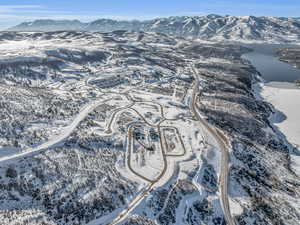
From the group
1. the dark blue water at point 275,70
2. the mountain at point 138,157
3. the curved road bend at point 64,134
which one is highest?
the curved road bend at point 64,134

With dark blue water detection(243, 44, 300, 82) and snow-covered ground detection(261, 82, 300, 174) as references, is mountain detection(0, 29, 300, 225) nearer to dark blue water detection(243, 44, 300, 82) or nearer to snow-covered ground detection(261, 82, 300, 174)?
→ snow-covered ground detection(261, 82, 300, 174)

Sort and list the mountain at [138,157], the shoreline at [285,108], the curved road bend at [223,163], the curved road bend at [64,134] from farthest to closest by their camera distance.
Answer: the shoreline at [285,108] → the curved road bend at [64,134] → the curved road bend at [223,163] → the mountain at [138,157]

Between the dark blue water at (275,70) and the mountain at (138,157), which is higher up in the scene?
the mountain at (138,157)

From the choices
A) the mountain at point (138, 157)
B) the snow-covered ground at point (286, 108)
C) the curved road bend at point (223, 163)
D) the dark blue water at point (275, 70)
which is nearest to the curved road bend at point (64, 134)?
the mountain at point (138, 157)

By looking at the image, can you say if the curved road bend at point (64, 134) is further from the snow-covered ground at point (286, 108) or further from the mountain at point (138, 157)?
the snow-covered ground at point (286, 108)

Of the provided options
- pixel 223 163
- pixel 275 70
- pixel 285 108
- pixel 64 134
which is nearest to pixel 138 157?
pixel 64 134

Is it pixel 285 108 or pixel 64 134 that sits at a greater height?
pixel 64 134

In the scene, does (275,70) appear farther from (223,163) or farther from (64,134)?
(64,134)

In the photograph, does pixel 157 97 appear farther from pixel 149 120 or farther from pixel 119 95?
pixel 149 120
